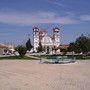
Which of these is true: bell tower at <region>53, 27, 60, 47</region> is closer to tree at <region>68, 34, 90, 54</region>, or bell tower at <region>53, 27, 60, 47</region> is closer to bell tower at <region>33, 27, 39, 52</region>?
bell tower at <region>33, 27, 39, 52</region>

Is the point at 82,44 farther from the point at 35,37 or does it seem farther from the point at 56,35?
the point at 56,35

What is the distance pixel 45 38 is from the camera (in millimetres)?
115000

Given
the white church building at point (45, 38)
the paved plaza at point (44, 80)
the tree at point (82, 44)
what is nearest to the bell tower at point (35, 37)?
the white church building at point (45, 38)

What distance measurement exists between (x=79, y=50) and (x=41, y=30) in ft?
218

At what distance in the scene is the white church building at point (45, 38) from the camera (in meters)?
114

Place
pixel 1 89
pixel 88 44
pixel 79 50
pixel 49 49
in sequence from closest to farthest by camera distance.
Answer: pixel 1 89
pixel 88 44
pixel 79 50
pixel 49 49

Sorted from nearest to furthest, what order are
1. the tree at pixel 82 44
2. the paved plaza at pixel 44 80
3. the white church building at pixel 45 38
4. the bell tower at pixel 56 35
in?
1. the paved plaza at pixel 44 80
2. the tree at pixel 82 44
3. the white church building at pixel 45 38
4. the bell tower at pixel 56 35

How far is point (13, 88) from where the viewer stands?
12.6 m

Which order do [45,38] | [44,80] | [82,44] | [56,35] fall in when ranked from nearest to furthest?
1. [44,80]
2. [82,44]
3. [45,38]
4. [56,35]

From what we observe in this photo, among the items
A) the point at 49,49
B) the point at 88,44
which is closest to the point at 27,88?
the point at 88,44

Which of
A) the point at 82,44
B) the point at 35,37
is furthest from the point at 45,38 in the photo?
the point at 82,44

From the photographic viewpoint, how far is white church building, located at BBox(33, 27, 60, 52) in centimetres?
11375

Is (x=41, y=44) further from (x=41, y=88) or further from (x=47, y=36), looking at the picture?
(x=41, y=88)

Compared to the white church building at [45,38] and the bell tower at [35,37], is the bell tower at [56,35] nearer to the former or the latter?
the white church building at [45,38]
